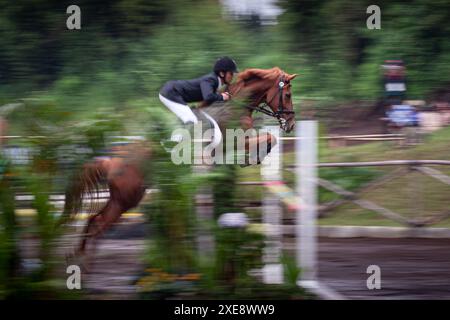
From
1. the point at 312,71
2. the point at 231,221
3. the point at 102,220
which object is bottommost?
the point at 102,220

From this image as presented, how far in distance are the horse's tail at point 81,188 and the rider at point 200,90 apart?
5.11 feet

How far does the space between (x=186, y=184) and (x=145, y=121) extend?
0.40 meters

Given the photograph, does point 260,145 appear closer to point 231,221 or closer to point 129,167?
point 231,221

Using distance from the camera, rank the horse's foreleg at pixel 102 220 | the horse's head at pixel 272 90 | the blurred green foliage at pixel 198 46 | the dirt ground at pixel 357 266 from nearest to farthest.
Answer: the dirt ground at pixel 357 266
the horse's foreleg at pixel 102 220
the horse's head at pixel 272 90
the blurred green foliage at pixel 198 46

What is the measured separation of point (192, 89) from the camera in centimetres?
622

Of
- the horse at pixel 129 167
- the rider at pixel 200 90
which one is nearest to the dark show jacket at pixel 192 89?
the rider at pixel 200 90

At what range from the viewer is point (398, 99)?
29.3ft

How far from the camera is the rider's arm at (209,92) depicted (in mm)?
5793

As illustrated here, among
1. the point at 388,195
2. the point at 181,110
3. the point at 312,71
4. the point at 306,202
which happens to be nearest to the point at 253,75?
the point at 181,110

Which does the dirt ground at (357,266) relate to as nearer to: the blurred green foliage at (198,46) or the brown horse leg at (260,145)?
the brown horse leg at (260,145)

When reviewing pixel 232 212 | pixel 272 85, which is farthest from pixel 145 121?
pixel 272 85

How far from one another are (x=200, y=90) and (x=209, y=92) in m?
0.29

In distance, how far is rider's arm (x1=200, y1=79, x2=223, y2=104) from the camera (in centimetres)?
579
